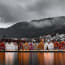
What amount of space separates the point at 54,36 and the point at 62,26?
29027 millimetres

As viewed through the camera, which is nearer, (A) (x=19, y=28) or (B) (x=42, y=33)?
(B) (x=42, y=33)

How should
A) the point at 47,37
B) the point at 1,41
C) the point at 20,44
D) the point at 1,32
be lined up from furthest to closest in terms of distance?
the point at 1,32
the point at 47,37
the point at 1,41
the point at 20,44

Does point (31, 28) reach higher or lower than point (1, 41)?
higher

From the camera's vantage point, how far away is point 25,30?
19562cm

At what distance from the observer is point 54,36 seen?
168 meters

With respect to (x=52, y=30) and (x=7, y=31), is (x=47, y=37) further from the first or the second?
(x=7, y=31)

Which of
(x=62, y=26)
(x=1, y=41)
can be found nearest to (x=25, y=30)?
(x=62, y=26)

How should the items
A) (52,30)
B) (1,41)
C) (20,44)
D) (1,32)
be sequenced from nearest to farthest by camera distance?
(20,44) < (1,41) < (1,32) < (52,30)

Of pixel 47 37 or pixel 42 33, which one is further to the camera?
pixel 42 33

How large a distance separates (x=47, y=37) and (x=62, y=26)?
3477 centimetres

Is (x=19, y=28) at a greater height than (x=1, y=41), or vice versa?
(x=19, y=28)

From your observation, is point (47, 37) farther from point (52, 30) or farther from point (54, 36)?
point (52, 30)

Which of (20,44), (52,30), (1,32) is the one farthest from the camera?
(52,30)

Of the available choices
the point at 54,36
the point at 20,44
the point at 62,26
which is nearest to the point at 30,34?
the point at 54,36
